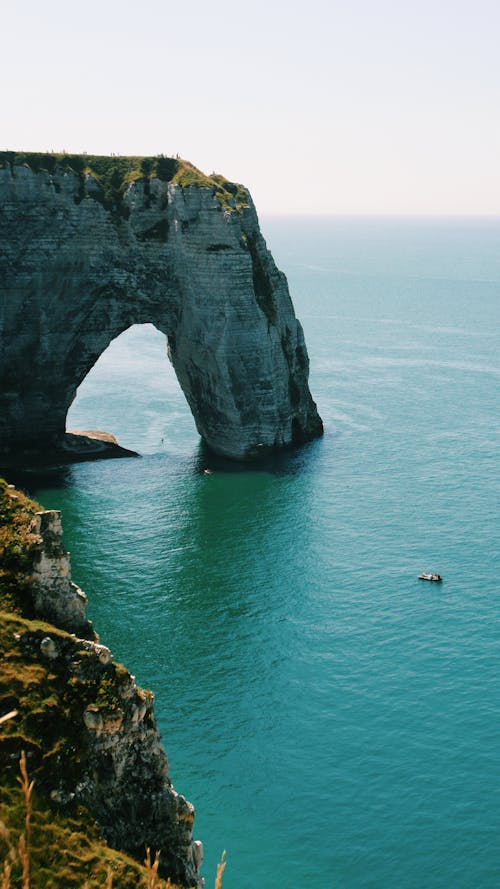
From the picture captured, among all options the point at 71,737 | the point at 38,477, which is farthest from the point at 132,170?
the point at 71,737

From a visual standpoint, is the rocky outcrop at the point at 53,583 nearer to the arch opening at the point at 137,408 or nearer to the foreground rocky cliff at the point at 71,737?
the foreground rocky cliff at the point at 71,737

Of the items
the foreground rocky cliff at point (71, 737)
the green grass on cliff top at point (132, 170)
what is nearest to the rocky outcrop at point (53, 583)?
the foreground rocky cliff at point (71, 737)

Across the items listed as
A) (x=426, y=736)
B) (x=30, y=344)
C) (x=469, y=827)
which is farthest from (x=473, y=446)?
(x=469, y=827)

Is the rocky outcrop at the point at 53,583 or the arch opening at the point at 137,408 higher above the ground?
Result: the rocky outcrop at the point at 53,583

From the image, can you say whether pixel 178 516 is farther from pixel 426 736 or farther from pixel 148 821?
pixel 148 821

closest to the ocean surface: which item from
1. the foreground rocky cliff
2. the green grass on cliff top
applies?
the foreground rocky cliff

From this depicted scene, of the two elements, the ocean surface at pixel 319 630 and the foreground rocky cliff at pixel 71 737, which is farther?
the ocean surface at pixel 319 630

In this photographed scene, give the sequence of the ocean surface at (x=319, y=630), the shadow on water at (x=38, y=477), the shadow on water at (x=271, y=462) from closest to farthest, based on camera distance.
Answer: the ocean surface at (x=319, y=630)
the shadow on water at (x=38, y=477)
the shadow on water at (x=271, y=462)
